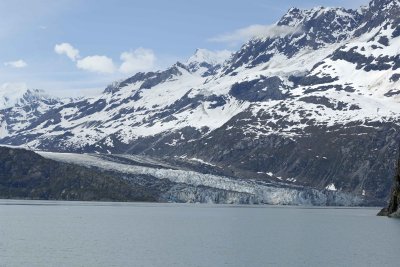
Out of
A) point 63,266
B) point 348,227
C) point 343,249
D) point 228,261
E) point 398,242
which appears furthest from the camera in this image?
point 348,227

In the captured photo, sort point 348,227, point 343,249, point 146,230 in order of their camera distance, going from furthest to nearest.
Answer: point 348,227 → point 146,230 → point 343,249

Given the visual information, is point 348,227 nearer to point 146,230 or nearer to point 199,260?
point 146,230

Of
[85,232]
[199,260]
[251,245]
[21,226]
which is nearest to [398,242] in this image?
[251,245]

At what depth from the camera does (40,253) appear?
11250 centimetres

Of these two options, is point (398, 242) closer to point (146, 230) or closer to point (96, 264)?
point (146, 230)

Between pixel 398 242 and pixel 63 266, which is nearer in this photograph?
pixel 63 266

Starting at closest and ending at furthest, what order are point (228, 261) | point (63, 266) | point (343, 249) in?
point (63, 266)
point (228, 261)
point (343, 249)

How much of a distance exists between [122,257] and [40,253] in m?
12.6

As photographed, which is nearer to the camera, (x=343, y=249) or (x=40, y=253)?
(x=40, y=253)

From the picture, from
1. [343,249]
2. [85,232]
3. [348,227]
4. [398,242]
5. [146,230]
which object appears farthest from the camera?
[348,227]

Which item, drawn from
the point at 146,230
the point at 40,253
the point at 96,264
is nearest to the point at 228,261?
the point at 96,264

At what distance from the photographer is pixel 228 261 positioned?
10894cm

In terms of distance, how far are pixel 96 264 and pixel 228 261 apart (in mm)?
19788

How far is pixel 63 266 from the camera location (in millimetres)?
98875
